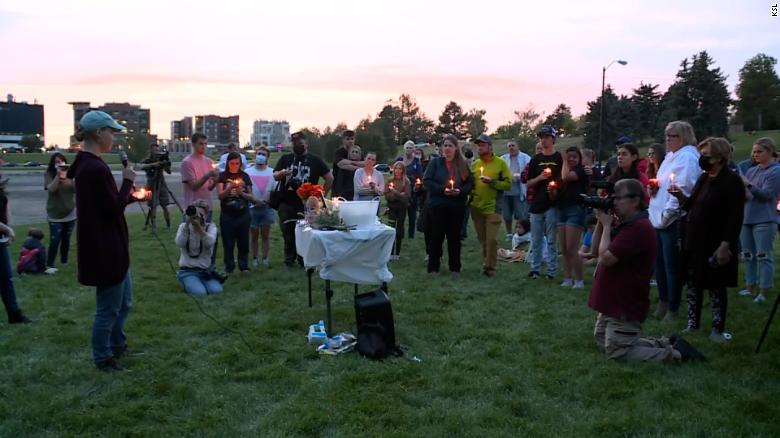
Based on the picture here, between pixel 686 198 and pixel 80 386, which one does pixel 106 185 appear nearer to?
pixel 80 386

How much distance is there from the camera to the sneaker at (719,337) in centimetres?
550

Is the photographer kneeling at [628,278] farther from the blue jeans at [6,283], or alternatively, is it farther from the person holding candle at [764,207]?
the blue jeans at [6,283]

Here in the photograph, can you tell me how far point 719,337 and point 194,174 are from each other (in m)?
6.61

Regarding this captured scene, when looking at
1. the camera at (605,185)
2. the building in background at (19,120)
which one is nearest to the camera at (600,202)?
the camera at (605,185)

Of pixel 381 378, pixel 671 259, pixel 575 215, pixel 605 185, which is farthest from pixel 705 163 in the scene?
pixel 381 378

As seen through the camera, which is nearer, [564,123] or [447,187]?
[447,187]

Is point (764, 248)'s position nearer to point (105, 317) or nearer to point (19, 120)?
point (105, 317)

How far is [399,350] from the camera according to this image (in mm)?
5238

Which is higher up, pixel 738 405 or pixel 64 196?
pixel 64 196

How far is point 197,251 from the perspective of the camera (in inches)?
305

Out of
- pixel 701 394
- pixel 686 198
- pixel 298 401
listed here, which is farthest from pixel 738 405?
pixel 298 401

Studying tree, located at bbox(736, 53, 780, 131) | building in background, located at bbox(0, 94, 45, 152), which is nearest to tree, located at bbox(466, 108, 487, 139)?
tree, located at bbox(736, 53, 780, 131)

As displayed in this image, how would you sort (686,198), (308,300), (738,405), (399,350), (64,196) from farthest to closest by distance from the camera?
(64,196)
(308,300)
(686,198)
(399,350)
(738,405)

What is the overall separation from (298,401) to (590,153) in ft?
22.3
